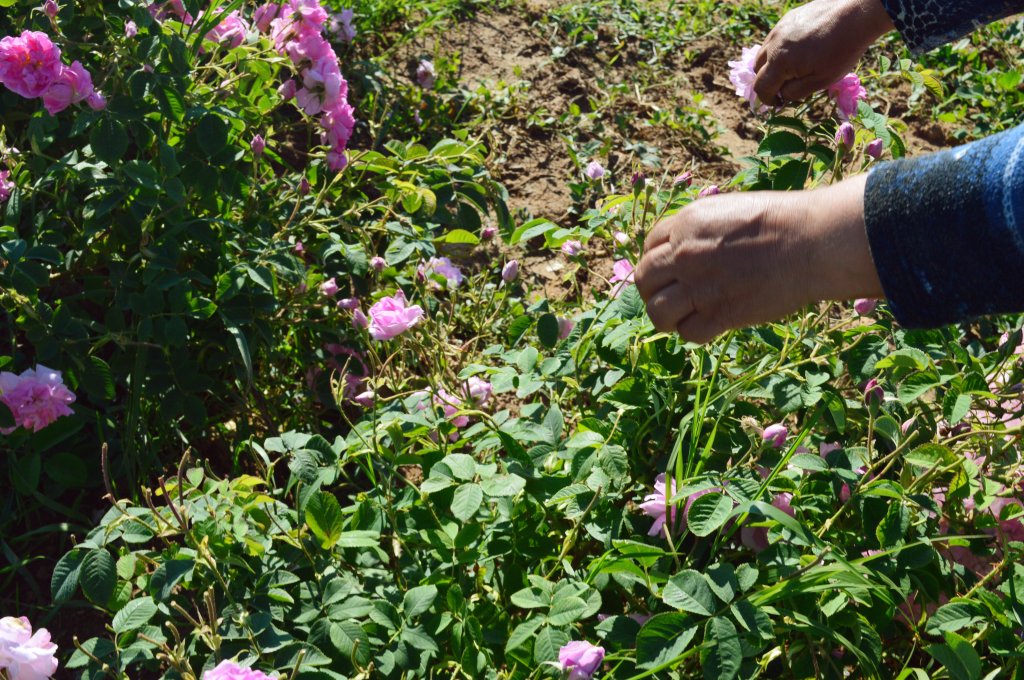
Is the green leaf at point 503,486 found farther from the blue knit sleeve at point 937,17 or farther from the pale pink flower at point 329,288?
the blue knit sleeve at point 937,17

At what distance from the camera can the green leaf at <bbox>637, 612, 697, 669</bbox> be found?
1355mm

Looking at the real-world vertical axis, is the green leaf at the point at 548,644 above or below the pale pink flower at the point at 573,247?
below

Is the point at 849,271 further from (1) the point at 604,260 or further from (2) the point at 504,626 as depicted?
(1) the point at 604,260

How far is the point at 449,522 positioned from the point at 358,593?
0.18 m

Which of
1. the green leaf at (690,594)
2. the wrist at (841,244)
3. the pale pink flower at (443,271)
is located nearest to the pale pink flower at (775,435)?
the green leaf at (690,594)

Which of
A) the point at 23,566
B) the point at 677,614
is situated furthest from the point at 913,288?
the point at 23,566

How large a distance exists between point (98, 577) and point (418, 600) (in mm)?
472

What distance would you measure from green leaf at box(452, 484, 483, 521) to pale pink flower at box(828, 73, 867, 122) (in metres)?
0.98

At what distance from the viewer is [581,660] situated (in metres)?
1.33

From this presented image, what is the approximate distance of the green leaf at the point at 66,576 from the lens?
1484 mm

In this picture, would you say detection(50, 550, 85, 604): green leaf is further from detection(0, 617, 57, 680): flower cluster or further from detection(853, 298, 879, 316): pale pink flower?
detection(853, 298, 879, 316): pale pink flower

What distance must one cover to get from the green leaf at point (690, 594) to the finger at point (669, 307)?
340 mm

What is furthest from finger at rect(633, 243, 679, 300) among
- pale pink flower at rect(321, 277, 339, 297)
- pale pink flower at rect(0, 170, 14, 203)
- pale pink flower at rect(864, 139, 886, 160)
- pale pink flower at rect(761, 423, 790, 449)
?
pale pink flower at rect(0, 170, 14, 203)

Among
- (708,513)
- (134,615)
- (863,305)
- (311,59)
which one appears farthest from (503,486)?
(311,59)
